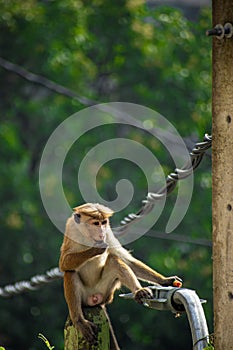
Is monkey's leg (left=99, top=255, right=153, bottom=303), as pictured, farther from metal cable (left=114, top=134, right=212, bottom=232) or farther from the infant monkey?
metal cable (left=114, top=134, right=212, bottom=232)

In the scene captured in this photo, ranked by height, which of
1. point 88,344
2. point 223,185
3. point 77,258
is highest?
point 223,185

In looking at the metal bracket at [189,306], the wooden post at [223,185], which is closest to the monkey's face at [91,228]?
the metal bracket at [189,306]

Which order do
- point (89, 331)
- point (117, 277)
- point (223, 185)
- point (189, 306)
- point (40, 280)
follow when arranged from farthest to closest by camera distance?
point (40, 280), point (117, 277), point (89, 331), point (189, 306), point (223, 185)

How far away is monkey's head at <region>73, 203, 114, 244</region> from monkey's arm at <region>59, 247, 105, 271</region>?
25 centimetres

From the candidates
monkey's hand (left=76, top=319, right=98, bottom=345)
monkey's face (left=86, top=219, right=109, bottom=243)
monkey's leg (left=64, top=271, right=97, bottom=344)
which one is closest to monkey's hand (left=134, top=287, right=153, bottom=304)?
monkey's leg (left=64, top=271, right=97, bottom=344)

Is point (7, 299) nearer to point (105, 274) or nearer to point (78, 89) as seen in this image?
point (78, 89)

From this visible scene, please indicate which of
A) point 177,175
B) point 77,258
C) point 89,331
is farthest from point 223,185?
point 77,258

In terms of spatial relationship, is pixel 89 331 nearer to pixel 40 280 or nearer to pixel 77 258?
pixel 77 258

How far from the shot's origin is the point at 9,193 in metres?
11.7

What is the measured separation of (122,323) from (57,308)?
91 centimetres

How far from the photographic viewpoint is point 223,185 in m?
2.40

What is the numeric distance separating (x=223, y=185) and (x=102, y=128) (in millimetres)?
Answer: 9158

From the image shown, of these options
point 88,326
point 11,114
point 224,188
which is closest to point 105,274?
point 88,326

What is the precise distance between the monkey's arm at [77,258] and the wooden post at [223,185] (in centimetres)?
149
